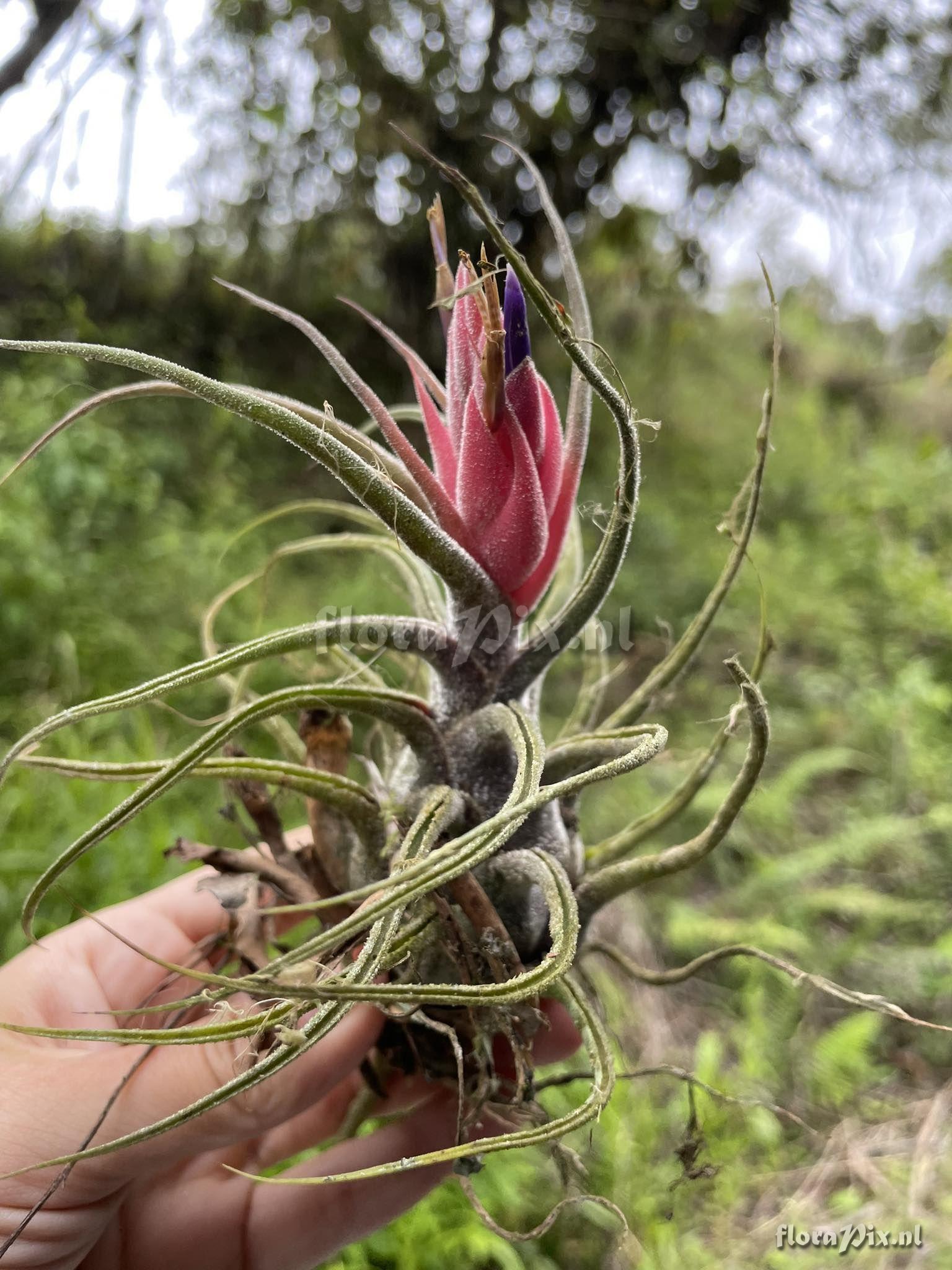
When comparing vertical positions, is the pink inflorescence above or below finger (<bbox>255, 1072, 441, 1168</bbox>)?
above

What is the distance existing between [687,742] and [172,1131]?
1774 mm

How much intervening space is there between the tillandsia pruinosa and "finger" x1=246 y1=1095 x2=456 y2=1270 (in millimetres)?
146

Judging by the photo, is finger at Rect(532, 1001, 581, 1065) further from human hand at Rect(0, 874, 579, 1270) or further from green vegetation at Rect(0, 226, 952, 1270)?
green vegetation at Rect(0, 226, 952, 1270)

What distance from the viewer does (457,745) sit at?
0.59 meters

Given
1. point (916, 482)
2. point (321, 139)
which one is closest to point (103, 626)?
point (321, 139)

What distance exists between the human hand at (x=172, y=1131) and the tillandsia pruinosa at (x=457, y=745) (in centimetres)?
6

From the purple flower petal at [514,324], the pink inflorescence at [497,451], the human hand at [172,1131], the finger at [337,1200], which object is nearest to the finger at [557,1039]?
the human hand at [172,1131]

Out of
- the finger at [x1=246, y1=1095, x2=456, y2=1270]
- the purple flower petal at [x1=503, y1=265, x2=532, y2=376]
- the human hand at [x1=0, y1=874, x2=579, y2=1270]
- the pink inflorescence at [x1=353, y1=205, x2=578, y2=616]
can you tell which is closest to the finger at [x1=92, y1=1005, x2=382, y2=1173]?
the human hand at [x1=0, y1=874, x2=579, y2=1270]

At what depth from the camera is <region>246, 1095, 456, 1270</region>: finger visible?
774 millimetres

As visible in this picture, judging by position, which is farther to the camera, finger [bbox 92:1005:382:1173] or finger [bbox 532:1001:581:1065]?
finger [bbox 532:1001:581:1065]

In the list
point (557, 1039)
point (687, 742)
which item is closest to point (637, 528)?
point (687, 742)

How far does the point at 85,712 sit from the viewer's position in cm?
44

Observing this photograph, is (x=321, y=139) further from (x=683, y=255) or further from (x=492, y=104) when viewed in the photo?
(x=683, y=255)

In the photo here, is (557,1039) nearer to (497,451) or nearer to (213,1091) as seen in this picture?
(213,1091)
